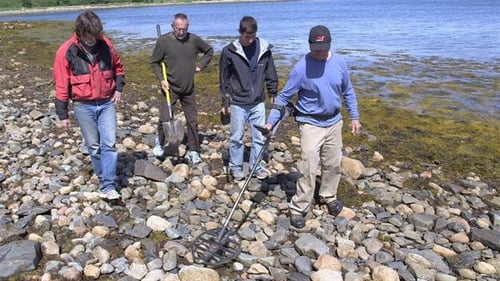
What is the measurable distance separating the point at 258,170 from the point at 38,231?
11.7 feet

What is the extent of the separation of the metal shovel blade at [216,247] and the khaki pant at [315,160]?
3.60 ft

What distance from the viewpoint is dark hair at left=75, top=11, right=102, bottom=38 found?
18.7 ft

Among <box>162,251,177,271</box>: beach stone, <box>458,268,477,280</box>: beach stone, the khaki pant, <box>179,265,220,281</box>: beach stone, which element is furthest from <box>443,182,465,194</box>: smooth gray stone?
<box>162,251,177,271</box>: beach stone

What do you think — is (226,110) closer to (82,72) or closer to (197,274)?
(82,72)

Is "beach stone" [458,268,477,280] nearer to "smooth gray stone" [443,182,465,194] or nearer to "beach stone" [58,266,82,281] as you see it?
"smooth gray stone" [443,182,465,194]

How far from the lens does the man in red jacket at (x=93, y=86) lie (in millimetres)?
5969

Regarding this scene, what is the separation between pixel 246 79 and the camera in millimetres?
7254

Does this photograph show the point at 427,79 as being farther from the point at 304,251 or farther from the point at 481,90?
the point at 304,251

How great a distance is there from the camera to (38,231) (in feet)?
20.0

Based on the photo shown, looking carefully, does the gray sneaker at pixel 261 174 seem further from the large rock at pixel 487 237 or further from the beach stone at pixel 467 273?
the beach stone at pixel 467 273

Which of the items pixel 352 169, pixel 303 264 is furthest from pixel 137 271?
pixel 352 169

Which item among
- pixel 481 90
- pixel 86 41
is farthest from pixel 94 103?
pixel 481 90

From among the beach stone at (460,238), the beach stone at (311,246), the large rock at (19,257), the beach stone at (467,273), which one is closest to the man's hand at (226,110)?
the beach stone at (311,246)

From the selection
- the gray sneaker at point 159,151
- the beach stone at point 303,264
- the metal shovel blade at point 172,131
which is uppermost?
the metal shovel blade at point 172,131
